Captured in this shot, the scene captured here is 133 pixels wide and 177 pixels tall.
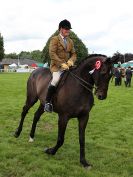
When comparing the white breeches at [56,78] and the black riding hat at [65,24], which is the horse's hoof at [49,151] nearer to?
the white breeches at [56,78]

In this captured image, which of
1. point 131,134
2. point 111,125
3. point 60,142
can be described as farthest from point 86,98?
point 111,125

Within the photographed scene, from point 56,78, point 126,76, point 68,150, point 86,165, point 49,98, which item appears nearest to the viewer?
point 86,165

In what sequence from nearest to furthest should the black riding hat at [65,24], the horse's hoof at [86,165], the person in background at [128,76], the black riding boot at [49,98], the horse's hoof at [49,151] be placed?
the horse's hoof at [86,165] < the black riding hat at [65,24] < the black riding boot at [49,98] < the horse's hoof at [49,151] < the person in background at [128,76]

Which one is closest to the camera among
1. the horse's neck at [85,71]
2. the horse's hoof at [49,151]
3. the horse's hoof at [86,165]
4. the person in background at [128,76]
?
the horse's hoof at [86,165]

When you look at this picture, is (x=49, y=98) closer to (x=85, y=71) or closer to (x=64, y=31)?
(x=85, y=71)

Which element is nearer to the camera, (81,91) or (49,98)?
(81,91)

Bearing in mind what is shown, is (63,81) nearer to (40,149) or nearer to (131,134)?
(40,149)

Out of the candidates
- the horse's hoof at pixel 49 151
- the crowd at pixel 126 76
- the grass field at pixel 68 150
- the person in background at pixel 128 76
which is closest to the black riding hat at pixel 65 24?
the horse's hoof at pixel 49 151

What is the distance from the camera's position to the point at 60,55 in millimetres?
8664

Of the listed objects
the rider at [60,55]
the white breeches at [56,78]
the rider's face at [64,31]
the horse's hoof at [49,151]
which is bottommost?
the horse's hoof at [49,151]

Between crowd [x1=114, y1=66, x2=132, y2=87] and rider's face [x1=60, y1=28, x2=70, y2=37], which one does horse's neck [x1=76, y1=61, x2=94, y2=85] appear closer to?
rider's face [x1=60, y1=28, x2=70, y2=37]

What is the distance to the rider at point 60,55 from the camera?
842 centimetres

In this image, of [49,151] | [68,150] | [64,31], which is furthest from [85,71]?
[68,150]

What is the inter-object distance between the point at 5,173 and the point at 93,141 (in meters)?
3.71
